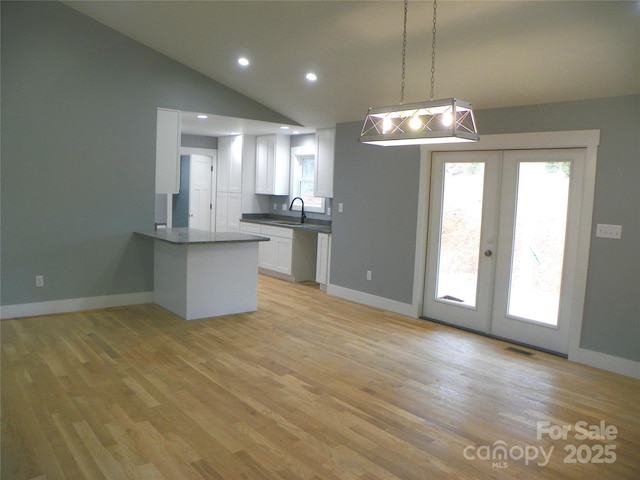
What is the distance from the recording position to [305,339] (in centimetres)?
469

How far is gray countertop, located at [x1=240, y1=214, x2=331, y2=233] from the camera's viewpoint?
7.15 meters

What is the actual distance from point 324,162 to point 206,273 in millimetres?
2701

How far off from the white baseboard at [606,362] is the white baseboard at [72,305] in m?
4.69

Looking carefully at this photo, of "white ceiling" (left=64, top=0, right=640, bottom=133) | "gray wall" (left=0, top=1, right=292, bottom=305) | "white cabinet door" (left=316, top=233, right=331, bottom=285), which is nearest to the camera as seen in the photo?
"white ceiling" (left=64, top=0, right=640, bottom=133)

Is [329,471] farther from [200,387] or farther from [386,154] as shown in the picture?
[386,154]

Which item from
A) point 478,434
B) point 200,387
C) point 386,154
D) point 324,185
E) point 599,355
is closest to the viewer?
point 478,434

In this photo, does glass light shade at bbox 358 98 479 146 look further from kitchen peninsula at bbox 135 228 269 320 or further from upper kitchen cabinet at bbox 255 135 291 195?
upper kitchen cabinet at bbox 255 135 291 195

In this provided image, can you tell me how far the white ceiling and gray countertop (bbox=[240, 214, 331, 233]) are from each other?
5.97 feet

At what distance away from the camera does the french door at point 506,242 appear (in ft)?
14.7

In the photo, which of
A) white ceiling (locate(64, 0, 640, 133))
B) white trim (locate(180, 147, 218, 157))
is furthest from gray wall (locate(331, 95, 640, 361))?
white trim (locate(180, 147, 218, 157))

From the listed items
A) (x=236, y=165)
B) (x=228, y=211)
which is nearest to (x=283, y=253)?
(x=228, y=211)

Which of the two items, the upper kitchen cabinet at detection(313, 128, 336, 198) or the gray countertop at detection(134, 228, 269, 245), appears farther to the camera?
the upper kitchen cabinet at detection(313, 128, 336, 198)

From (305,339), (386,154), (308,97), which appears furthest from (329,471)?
(308,97)

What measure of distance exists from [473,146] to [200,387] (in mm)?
3525
